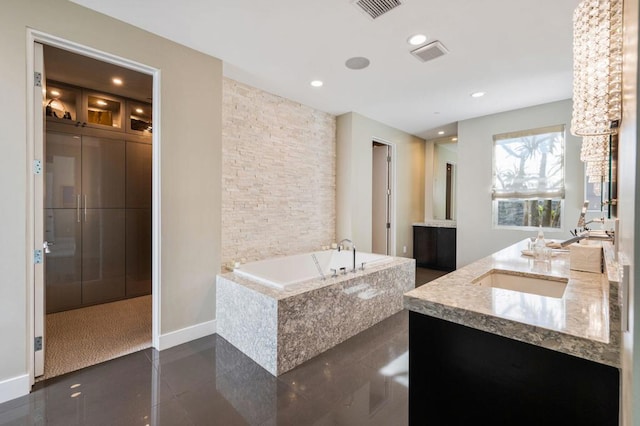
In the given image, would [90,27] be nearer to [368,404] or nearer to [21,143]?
[21,143]

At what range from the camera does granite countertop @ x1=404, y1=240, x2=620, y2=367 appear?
0.86m

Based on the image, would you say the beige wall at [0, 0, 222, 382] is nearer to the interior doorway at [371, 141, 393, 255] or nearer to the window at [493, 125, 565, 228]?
the interior doorway at [371, 141, 393, 255]

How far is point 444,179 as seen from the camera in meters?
6.77

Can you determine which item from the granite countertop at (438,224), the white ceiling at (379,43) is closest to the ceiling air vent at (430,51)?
the white ceiling at (379,43)

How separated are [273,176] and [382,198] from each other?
2.62m

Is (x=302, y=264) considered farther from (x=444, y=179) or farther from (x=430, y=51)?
(x=444, y=179)

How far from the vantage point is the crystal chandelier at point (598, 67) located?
3.26ft

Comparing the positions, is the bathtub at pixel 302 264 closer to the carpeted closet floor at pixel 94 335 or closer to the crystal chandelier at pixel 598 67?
the carpeted closet floor at pixel 94 335

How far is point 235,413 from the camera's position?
6.06 feet

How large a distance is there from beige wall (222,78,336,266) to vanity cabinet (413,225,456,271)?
2325 mm

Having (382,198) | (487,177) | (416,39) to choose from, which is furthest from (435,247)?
(416,39)

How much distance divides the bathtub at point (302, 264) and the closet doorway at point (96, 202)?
1311 millimetres

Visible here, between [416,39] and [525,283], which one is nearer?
[525,283]

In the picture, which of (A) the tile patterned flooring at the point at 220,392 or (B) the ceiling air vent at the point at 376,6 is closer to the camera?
(A) the tile patterned flooring at the point at 220,392
